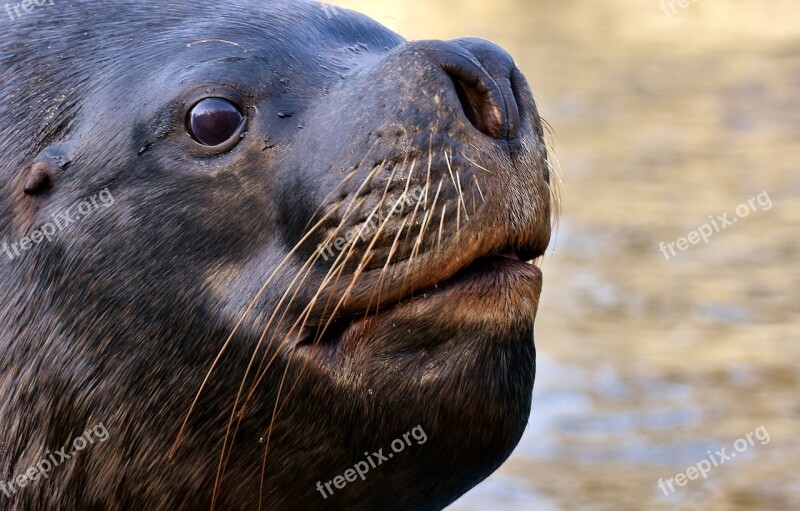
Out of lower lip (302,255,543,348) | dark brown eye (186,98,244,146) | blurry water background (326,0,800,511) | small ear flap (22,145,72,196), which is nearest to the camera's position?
lower lip (302,255,543,348)

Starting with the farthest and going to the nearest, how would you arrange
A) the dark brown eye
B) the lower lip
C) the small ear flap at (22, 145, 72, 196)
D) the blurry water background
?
1. the blurry water background
2. the small ear flap at (22, 145, 72, 196)
3. the dark brown eye
4. the lower lip

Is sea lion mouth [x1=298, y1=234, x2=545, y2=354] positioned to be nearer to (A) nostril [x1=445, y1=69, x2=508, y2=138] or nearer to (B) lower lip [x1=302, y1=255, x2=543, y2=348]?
(B) lower lip [x1=302, y1=255, x2=543, y2=348]

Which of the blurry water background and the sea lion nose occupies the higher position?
the sea lion nose

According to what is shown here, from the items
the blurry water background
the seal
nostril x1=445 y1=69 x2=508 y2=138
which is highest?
nostril x1=445 y1=69 x2=508 y2=138

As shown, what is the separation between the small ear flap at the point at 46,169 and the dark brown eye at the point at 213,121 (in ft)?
1.13

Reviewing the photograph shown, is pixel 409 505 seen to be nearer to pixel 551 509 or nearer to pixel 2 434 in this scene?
pixel 2 434

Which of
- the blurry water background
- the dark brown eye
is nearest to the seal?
the dark brown eye

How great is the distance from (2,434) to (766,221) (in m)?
7.87

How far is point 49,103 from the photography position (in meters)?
3.83

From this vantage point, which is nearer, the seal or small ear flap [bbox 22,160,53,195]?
the seal

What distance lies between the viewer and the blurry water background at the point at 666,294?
7.04 metres

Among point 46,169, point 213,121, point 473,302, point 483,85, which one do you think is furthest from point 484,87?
point 46,169

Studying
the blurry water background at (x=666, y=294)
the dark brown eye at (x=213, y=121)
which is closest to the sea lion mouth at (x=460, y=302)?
the dark brown eye at (x=213, y=121)

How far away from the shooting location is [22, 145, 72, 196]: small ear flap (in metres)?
3.75
